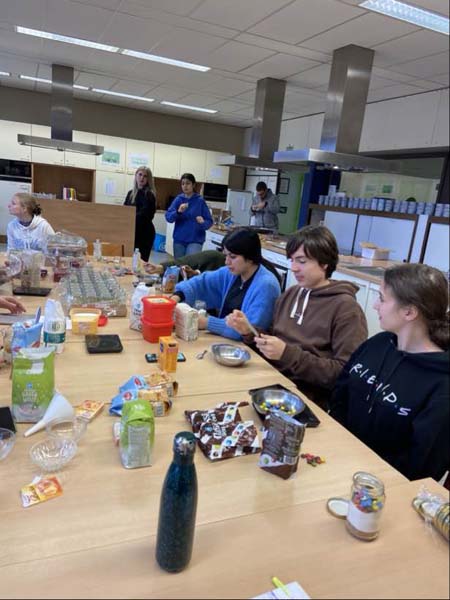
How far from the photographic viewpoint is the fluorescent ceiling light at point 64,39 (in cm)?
409

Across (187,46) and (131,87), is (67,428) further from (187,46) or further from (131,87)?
(131,87)

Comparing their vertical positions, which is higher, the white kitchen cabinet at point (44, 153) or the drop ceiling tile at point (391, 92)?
the drop ceiling tile at point (391, 92)

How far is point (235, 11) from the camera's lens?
3.10 meters

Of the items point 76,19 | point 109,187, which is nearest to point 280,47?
point 76,19

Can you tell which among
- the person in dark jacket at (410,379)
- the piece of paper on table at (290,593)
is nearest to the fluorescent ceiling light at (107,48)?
the person in dark jacket at (410,379)

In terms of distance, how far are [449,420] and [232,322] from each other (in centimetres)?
86

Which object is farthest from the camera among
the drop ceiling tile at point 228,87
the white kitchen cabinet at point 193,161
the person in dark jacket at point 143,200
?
the white kitchen cabinet at point 193,161

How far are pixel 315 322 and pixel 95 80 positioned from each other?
18.5ft

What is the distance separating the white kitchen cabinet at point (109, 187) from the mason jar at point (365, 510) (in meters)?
7.73

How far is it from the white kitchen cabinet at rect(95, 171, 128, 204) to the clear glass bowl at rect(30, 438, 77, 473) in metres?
7.34

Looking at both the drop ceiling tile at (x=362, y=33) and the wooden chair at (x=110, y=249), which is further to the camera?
the wooden chair at (x=110, y=249)

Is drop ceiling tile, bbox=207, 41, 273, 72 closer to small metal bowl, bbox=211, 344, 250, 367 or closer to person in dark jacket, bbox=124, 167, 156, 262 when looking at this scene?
person in dark jacket, bbox=124, 167, 156, 262

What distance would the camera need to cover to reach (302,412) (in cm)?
126

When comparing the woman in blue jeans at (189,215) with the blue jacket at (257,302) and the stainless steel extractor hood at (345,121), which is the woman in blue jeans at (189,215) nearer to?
the stainless steel extractor hood at (345,121)
